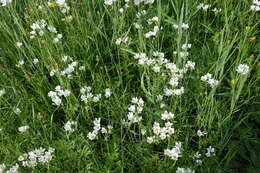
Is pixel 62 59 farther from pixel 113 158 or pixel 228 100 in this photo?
pixel 228 100

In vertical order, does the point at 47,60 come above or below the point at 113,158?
above

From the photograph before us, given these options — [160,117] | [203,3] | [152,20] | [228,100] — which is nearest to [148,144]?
[160,117]

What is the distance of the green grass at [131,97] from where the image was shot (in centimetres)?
176

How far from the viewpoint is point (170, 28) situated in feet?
8.26

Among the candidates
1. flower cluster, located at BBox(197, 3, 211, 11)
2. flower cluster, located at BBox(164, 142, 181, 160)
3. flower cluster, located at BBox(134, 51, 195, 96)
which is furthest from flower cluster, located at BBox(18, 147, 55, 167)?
flower cluster, located at BBox(197, 3, 211, 11)

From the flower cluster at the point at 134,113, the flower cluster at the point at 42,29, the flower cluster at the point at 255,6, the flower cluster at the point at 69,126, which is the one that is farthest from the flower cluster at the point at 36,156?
the flower cluster at the point at 255,6

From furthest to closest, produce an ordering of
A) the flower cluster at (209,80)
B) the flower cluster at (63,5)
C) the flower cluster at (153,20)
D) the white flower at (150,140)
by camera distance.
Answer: the flower cluster at (63,5) < the flower cluster at (153,20) < the flower cluster at (209,80) < the white flower at (150,140)

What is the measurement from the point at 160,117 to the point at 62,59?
2.62 feet

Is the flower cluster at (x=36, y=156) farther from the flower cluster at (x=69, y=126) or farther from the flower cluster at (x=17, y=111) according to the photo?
the flower cluster at (x=17, y=111)

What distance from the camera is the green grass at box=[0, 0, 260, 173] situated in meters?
1.76

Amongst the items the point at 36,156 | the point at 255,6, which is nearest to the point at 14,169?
the point at 36,156

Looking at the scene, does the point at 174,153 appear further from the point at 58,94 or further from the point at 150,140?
the point at 58,94

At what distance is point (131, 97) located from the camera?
2.06 metres

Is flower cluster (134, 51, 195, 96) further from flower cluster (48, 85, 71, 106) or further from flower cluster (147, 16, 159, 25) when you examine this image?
flower cluster (48, 85, 71, 106)
